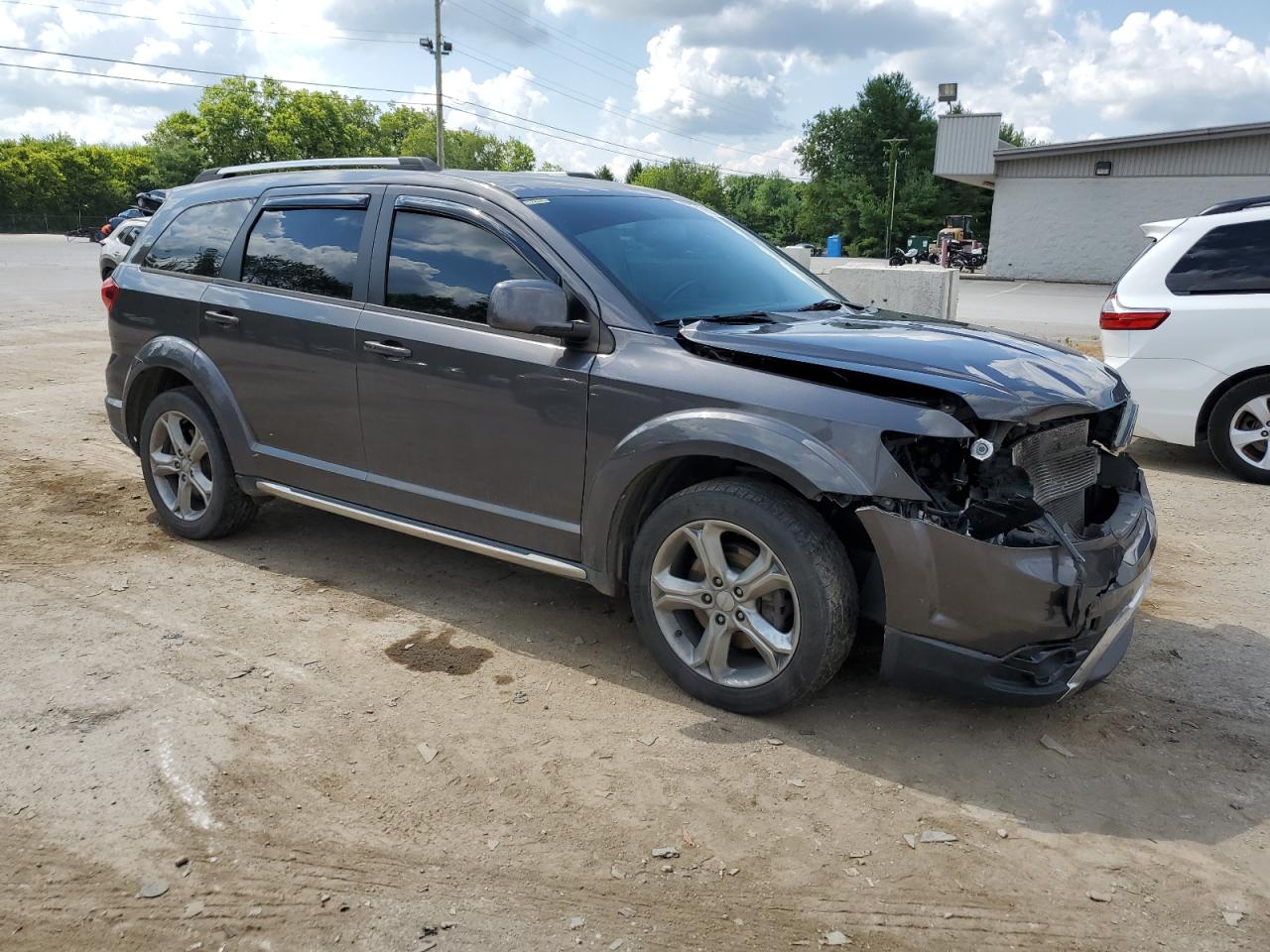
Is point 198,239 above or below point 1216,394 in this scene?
above

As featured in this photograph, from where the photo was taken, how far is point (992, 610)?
10.5ft

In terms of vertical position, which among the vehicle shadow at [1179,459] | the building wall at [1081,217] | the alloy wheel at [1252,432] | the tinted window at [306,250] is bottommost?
the vehicle shadow at [1179,459]

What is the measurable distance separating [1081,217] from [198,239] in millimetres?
30811

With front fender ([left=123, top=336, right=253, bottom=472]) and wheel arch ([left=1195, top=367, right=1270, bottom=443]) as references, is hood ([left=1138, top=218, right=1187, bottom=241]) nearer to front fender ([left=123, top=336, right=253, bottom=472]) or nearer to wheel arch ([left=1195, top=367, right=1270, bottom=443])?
wheel arch ([left=1195, top=367, right=1270, bottom=443])

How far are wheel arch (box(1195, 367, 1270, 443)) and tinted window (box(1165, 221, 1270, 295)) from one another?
540 mm

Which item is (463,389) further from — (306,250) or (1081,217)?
(1081,217)

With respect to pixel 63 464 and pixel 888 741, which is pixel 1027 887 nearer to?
pixel 888 741

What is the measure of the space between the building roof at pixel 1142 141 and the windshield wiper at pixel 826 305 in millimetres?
27561

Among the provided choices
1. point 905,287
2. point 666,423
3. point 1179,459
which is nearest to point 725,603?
point 666,423

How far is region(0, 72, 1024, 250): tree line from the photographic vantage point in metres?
66.4

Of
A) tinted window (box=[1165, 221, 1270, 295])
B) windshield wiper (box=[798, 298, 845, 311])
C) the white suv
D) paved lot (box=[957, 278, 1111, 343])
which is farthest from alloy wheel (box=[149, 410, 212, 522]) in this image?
paved lot (box=[957, 278, 1111, 343])

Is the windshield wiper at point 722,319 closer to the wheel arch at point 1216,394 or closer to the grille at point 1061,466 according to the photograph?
the grille at point 1061,466

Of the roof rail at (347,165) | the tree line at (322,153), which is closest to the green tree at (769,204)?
the tree line at (322,153)

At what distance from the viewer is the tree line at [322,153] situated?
66.4m
